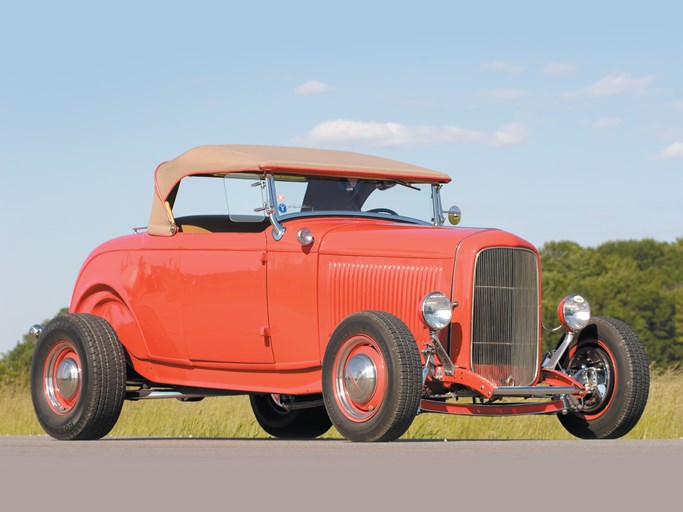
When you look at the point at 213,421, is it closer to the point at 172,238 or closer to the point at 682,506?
the point at 172,238

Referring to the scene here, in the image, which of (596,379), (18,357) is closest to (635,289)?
(18,357)

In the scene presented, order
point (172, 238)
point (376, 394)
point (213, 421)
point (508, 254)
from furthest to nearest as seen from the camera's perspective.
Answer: point (213, 421), point (172, 238), point (508, 254), point (376, 394)

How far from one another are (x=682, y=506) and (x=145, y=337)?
7111 millimetres

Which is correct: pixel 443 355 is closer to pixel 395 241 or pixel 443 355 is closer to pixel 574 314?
pixel 395 241

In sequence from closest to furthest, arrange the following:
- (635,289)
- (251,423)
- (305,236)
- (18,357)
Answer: (305,236), (251,423), (18,357), (635,289)

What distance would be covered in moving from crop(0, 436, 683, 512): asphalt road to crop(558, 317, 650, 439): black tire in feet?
5.10

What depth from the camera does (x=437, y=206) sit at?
40.4 ft

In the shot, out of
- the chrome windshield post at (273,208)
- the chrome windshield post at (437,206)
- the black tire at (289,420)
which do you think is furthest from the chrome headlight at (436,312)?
the black tire at (289,420)

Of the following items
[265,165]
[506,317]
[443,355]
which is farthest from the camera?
[265,165]

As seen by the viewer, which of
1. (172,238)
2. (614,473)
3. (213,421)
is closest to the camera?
(614,473)

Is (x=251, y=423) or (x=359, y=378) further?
(x=251, y=423)

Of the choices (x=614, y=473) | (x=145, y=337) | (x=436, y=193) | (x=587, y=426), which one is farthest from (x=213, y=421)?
(x=614, y=473)

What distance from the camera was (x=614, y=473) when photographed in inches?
274

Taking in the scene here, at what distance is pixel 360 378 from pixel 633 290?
66.9 meters
